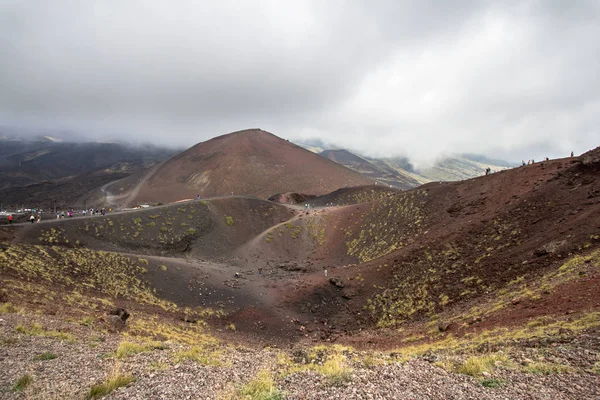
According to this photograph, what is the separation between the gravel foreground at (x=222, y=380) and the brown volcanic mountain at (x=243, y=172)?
7626 cm

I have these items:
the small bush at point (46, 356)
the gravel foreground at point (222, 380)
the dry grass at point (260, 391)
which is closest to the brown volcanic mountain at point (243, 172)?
the small bush at point (46, 356)

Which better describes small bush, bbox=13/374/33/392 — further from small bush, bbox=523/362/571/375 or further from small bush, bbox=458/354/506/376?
small bush, bbox=523/362/571/375

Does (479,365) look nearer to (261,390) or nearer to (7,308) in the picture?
(261,390)

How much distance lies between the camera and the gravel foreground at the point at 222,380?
238 inches

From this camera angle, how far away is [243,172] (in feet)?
308

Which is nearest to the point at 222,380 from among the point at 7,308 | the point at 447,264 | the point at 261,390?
the point at 261,390

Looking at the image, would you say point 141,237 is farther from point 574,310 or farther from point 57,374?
point 574,310

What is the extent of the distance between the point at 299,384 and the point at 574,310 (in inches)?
412

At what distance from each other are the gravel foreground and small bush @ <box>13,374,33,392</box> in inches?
3.5

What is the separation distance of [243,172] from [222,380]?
88.9 m

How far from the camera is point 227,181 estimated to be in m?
89.2

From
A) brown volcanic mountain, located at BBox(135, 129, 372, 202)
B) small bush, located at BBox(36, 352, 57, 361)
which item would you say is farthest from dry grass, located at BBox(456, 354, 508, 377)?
brown volcanic mountain, located at BBox(135, 129, 372, 202)

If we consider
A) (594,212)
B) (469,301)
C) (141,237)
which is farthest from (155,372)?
(141,237)

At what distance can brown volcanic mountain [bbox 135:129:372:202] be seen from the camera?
87.3 meters
